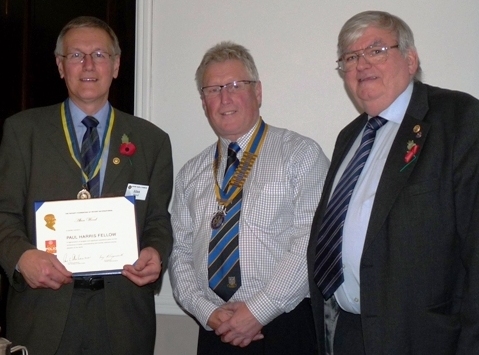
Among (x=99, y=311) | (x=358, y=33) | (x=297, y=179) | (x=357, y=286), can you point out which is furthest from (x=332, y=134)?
(x=99, y=311)

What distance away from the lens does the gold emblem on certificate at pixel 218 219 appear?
2826 millimetres

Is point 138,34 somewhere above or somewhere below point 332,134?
above

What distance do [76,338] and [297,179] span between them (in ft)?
3.87

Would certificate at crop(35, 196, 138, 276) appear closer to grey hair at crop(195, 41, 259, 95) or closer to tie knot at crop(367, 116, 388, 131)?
grey hair at crop(195, 41, 259, 95)

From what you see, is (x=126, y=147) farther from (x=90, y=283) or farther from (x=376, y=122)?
(x=376, y=122)

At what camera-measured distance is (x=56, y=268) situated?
96.7 inches

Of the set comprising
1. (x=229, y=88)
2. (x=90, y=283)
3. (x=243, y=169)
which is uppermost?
(x=229, y=88)

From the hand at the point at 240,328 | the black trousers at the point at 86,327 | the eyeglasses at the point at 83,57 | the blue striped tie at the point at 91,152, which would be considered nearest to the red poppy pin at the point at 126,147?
the blue striped tie at the point at 91,152

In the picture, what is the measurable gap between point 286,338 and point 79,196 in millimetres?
1097

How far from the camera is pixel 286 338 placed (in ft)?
9.00

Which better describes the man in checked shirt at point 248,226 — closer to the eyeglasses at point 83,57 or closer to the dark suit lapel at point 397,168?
the eyeglasses at point 83,57

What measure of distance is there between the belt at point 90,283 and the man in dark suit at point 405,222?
0.93m

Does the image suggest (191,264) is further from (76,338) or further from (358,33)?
(358,33)

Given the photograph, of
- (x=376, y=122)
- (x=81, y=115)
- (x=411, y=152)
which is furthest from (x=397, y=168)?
(x=81, y=115)
